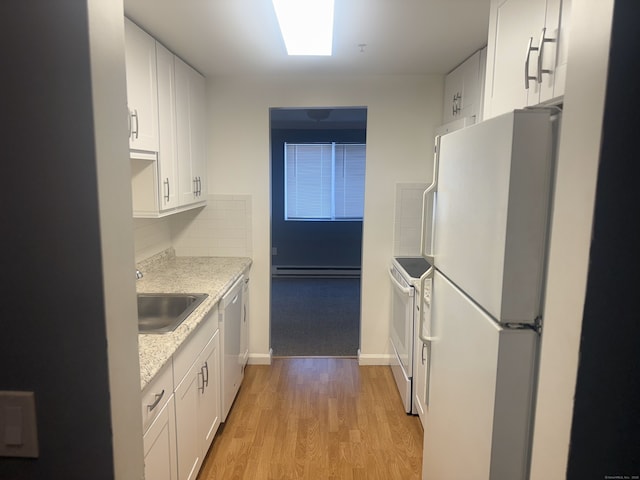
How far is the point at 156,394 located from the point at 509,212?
4.28ft

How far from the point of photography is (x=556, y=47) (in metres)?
1.29

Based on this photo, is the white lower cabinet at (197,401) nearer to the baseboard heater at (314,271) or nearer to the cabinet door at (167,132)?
the cabinet door at (167,132)

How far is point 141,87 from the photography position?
2.27 m

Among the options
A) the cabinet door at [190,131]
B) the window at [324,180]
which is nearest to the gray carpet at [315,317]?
the window at [324,180]

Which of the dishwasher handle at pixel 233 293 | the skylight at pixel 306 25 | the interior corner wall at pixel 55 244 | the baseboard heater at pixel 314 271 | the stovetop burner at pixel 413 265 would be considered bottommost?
the baseboard heater at pixel 314 271

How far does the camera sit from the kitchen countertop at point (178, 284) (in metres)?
1.64

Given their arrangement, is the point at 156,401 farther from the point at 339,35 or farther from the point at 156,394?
the point at 339,35

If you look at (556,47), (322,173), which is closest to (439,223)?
(556,47)

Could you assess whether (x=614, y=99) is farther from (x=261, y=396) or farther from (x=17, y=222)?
(x=261, y=396)

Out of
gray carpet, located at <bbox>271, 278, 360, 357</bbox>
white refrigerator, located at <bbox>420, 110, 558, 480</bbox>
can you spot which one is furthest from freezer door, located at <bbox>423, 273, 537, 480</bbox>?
gray carpet, located at <bbox>271, 278, 360, 357</bbox>

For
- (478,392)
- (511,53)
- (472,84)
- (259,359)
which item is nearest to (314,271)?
(259,359)

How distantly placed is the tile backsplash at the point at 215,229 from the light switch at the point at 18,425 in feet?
9.71

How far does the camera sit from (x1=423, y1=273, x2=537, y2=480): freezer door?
3.95 ft

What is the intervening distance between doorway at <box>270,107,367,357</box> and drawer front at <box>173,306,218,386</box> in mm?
3362
